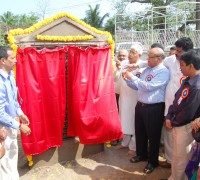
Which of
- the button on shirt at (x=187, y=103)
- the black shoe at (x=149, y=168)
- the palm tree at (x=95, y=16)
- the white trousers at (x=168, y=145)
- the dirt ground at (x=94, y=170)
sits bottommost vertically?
the dirt ground at (x=94, y=170)

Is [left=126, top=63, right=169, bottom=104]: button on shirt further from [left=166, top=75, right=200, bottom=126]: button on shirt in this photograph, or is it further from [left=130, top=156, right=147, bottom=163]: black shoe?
[left=130, top=156, right=147, bottom=163]: black shoe

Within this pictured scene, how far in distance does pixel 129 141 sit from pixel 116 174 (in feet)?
3.33

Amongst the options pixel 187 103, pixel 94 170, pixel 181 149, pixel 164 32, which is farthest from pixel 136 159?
pixel 164 32

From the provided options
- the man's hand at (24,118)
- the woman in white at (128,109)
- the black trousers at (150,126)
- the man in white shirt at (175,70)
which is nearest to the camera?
the man's hand at (24,118)

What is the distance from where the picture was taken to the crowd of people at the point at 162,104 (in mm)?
3049

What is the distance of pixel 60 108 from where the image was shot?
402cm

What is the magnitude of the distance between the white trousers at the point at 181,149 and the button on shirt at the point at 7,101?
187 cm

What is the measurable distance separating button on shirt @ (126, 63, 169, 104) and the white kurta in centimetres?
71

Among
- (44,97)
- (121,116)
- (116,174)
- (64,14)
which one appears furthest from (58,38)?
(116,174)

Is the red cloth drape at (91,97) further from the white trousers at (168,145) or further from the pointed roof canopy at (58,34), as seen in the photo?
the white trousers at (168,145)

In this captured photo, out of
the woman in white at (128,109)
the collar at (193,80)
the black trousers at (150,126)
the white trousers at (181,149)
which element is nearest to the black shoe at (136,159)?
the black trousers at (150,126)

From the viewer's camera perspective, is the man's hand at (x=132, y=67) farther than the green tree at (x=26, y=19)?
No

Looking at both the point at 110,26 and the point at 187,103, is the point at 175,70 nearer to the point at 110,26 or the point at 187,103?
the point at 187,103

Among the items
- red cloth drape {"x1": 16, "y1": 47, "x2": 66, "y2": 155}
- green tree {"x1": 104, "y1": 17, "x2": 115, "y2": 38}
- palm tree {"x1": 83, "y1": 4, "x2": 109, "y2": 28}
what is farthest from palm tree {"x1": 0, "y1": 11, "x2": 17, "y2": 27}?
red cloth drape {"x1": 16, "y1": 47, "x2": 66, "y2": 155}
